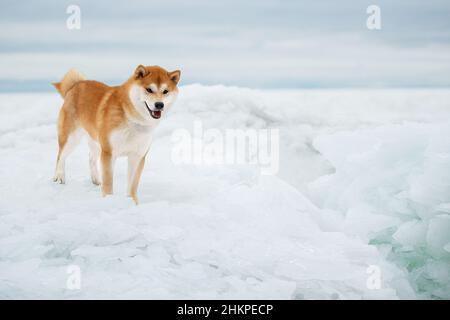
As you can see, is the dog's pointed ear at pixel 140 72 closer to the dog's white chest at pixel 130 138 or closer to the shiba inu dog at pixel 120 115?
the shiba inu dog at pixel 120 115

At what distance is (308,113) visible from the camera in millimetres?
10211

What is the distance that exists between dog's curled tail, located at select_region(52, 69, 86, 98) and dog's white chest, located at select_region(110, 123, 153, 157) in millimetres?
1467

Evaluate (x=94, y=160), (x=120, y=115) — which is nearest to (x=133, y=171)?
(x=120, y=115)

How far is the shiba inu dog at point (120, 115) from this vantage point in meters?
4.59

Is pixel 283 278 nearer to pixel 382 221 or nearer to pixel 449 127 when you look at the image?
pixel 382 221

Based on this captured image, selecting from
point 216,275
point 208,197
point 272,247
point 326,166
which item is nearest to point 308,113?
point 326,166

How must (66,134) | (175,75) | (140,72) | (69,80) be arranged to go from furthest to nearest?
1. (69,80)
2. (66,134)
3. (175,75)
4. (140,72)

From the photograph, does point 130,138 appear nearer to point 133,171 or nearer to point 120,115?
point 120,115

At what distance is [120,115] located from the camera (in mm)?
4824

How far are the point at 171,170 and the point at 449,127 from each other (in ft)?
11.4

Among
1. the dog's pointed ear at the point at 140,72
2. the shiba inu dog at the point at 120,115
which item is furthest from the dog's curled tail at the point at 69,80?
the dog's pointed ear at the point at 140,72

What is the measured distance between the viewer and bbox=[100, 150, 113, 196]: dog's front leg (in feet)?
16.2

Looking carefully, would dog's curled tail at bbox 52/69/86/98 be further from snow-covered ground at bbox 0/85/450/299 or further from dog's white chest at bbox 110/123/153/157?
dog's white chest at bbox 110/123/153/157

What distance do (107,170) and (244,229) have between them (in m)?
1.45
